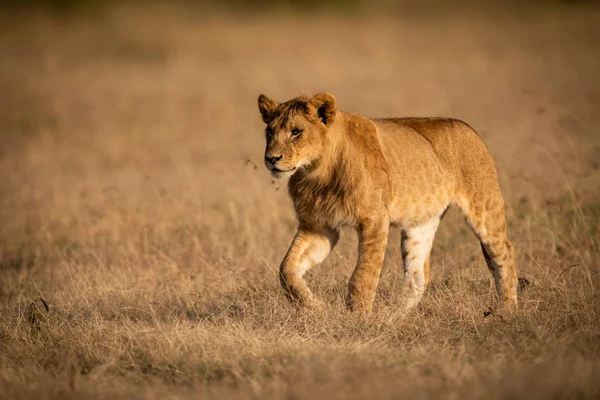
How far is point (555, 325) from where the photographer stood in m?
6.02

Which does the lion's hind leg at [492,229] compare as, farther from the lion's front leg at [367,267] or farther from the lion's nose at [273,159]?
the lion's nose at [273,159]

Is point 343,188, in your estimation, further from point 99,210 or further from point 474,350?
point 99,210

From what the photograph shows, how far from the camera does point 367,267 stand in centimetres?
656

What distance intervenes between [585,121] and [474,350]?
9.29m

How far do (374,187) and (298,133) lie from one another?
66 centimetres

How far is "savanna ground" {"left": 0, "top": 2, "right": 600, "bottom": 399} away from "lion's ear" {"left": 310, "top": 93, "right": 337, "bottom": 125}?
128 cm

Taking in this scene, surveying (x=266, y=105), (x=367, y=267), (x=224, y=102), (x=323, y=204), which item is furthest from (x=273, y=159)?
(x=224, y=102)

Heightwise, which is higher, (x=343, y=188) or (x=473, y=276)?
(x=343, y=188)

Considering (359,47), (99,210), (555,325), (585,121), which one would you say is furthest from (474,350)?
(359,47)

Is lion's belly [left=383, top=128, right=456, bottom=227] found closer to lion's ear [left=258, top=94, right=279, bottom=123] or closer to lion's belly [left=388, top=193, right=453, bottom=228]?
lion's belly [left=388, top=193, right=453, bottom=228]

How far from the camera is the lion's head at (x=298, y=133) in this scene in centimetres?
646

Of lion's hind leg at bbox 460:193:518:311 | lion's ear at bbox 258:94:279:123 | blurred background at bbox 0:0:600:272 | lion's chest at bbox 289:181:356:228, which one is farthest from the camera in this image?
blurred background at bbox 0:0:600:272

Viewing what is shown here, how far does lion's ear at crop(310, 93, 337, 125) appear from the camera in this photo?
21.6ft

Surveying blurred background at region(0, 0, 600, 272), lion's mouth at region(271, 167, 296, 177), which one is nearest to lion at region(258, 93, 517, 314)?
lion's mouth at region(271, 167, 296, 177)
